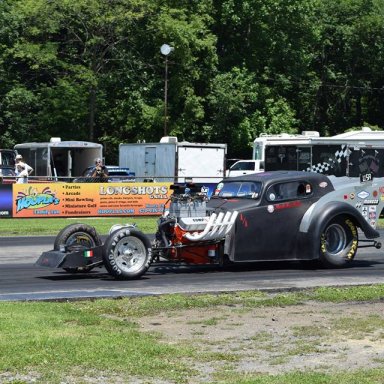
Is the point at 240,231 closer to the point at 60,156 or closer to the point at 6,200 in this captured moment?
the point at 6,200

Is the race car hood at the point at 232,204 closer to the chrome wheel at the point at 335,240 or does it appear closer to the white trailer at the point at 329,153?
the chrome wheel at the point at 335,240

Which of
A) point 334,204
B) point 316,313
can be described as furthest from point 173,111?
point 316,313

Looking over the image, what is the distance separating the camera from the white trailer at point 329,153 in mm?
34344

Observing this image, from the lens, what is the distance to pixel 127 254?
14.8m

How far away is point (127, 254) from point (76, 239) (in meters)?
1.07

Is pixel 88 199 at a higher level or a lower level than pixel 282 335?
higher

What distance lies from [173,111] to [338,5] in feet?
52.7

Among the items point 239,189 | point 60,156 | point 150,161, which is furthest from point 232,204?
point 60,156

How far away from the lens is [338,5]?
63.4 m

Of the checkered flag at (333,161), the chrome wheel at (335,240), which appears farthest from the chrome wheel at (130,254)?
the checkered flag at (333,161)

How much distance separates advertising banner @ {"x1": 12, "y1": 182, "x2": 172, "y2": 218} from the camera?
2945cm

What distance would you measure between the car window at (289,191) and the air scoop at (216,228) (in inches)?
35.9

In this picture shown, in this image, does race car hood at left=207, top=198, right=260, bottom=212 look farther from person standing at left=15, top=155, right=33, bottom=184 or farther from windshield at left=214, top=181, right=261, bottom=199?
person standing at left=15, top=155, right=33, bottom=184

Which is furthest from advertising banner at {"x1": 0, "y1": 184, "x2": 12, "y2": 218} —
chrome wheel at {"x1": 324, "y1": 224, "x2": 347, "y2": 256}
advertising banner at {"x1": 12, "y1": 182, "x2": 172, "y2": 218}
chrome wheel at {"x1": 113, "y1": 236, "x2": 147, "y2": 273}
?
chrome wheel at {"x1": 113, "y1": 236, "x2": 147, "y2": 273}
